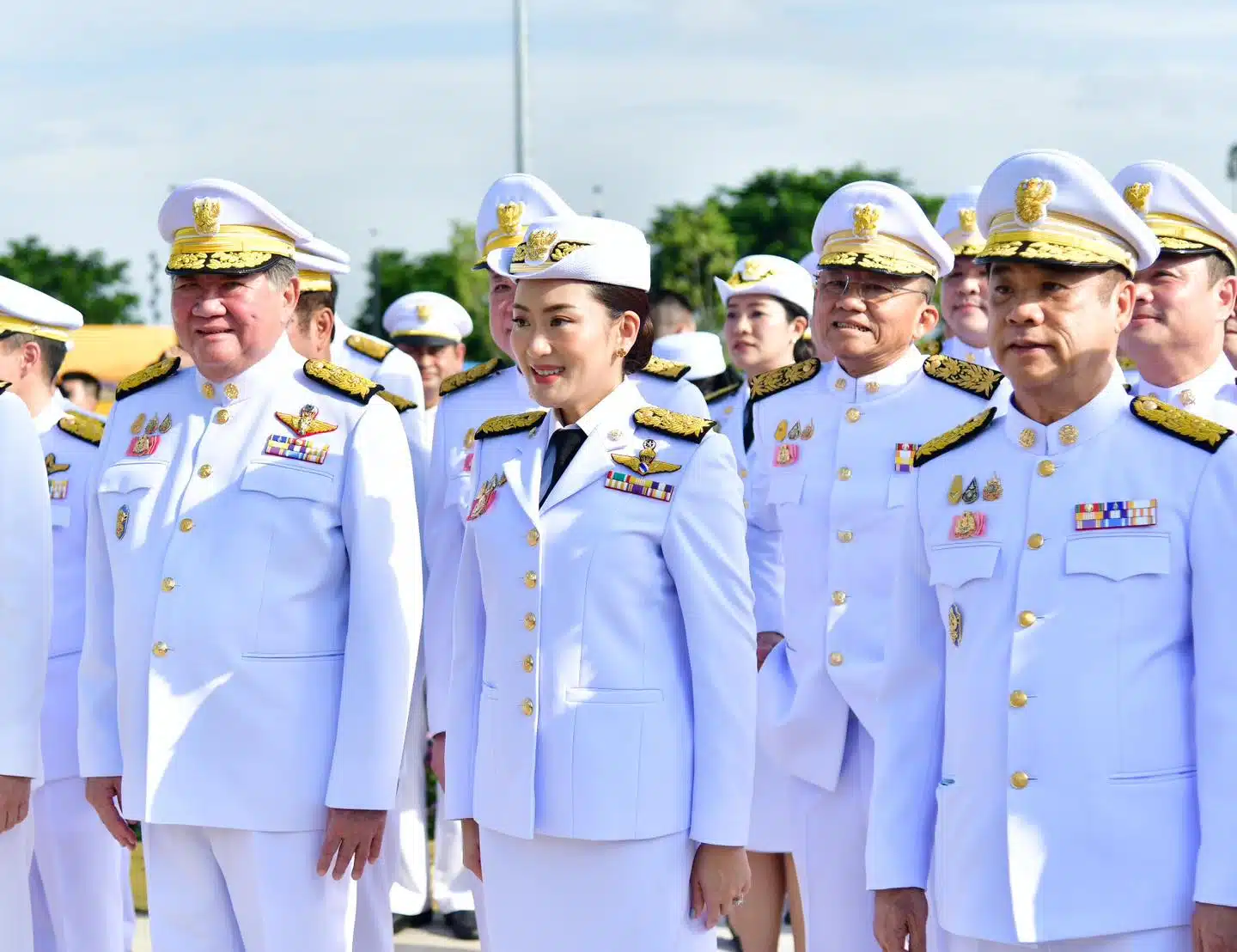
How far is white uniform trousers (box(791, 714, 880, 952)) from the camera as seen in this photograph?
4.52m

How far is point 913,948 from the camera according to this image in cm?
335

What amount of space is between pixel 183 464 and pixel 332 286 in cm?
149

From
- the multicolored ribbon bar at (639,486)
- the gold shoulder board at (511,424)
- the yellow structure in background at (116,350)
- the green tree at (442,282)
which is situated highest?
the green tree at (442,282)

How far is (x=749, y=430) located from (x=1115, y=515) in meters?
2.59

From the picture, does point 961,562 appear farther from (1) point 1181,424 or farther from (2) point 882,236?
(2) point 882,236

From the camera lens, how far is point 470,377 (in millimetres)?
5555

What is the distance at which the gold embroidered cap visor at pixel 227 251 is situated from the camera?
13.3 feet

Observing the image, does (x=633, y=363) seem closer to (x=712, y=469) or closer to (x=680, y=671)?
(x=712, y=469)

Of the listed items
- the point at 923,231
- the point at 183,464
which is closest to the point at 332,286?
the point at 183,464

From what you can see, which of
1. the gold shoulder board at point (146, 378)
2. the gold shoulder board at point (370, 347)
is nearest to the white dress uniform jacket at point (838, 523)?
the gold shoulder board at point (146, 378)

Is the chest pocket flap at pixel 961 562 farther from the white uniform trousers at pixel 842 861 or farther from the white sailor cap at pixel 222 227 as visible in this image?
the white sailor cap at pixel 222 227

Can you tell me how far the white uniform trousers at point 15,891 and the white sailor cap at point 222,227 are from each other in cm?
153

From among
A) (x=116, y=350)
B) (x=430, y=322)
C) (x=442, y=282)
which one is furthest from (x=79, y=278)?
(x=430, y=322)

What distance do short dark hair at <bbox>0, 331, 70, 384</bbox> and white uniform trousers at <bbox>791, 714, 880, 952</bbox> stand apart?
104 inches
